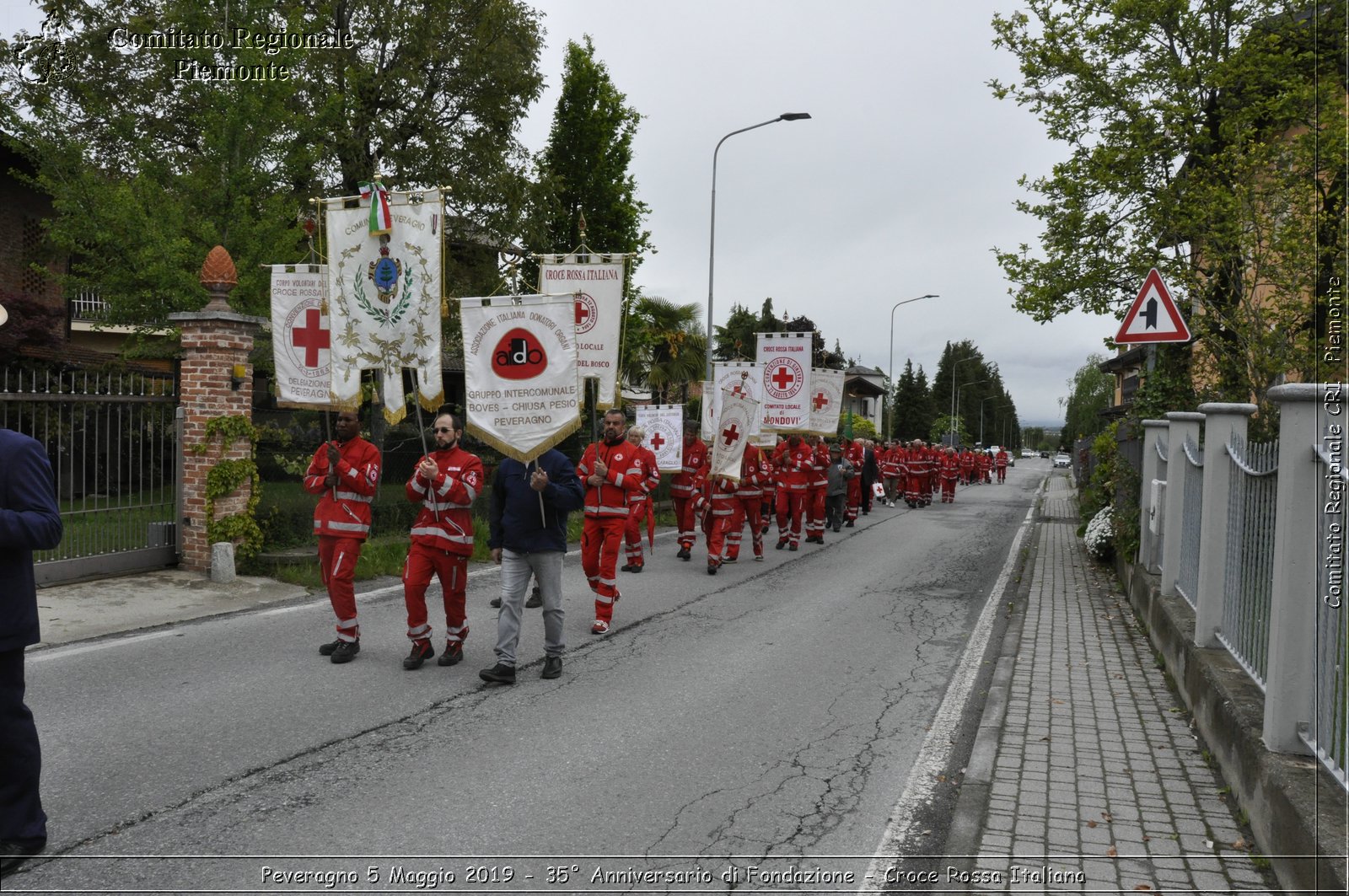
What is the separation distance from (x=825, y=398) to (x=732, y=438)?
6.75m

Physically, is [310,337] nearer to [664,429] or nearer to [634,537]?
[634,537]

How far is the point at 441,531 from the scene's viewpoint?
7316 mm

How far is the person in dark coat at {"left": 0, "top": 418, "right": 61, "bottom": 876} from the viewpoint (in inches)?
154

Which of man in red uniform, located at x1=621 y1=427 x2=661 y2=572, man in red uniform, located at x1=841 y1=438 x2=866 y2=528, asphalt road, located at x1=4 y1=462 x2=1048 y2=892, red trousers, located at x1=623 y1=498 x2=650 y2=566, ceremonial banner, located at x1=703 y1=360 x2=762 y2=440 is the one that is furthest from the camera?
man in red uniform, located at x1=841 y1=438 x2=866 y2=528

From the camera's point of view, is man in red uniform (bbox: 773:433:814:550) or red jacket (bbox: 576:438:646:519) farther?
man in red uniform (bbox: 773:433:814:550)

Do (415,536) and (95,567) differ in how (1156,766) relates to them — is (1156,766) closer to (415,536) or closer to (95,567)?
(415,536)

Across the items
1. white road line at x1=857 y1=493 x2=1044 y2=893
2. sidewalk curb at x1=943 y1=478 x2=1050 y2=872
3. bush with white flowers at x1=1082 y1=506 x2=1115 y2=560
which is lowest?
white road line at x1=857 y1=493 x2=1044 y2=893

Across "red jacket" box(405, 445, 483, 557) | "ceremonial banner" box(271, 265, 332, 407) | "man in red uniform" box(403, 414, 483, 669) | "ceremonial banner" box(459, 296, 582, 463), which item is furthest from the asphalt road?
"ceremonial banner" box(271, 265, 332, 407)

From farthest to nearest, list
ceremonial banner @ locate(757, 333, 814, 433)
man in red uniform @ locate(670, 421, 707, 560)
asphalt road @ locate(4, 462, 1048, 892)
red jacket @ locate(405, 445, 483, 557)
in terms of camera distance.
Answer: ceremonial banner @ locate(757, 333, 814, 433) < man in red uniform @ locate(670, 421, 707, 560) < red jacket @ locate(405, 445, 483, 557) < asphalt road @ locate(4, 462, 1048, 892)

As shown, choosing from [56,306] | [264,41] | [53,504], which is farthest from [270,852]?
[56,306]

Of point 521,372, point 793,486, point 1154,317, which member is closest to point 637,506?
point 793,486

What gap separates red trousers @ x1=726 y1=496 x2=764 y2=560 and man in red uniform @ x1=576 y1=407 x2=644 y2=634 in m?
4.80

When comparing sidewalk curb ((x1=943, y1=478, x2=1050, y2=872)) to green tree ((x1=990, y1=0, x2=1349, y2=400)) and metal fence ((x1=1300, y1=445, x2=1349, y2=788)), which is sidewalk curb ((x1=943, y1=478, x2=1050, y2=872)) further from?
green tree ((x1=990, y1=0, x2=1349, y2=400))

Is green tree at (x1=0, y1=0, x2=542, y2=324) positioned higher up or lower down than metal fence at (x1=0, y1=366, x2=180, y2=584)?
higher up
